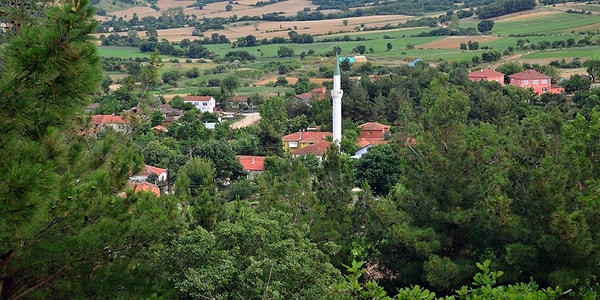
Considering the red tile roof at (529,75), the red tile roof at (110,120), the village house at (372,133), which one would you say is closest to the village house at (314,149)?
the village house at (372,133)

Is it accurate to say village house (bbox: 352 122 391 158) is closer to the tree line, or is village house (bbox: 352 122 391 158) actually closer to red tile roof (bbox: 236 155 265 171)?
red tile roof (bbox: 236 155 265 171)

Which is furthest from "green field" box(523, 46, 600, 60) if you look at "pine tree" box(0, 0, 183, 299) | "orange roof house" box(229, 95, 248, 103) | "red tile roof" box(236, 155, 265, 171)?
"pine tree" box(0, 0, 183, 299)

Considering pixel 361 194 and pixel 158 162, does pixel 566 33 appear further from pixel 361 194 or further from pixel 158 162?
pixel 361 194

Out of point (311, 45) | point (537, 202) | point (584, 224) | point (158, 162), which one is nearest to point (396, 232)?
point (537, 202)

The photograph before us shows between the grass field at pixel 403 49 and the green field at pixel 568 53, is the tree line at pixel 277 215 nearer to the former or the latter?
the green field at pixel 568 53

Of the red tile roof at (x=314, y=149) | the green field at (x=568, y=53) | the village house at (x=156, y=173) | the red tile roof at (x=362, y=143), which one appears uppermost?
the village house at (x=156, y=173)
